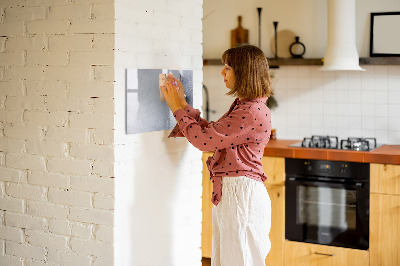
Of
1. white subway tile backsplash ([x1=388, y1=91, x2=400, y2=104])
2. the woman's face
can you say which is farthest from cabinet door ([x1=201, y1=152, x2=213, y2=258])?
the woman's face

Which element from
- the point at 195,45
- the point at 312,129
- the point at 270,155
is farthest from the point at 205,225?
the point at 195,45

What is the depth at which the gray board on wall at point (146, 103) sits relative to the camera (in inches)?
102

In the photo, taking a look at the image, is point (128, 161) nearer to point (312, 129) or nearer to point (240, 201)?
point (240, 201)

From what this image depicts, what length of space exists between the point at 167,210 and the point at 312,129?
2209 mm

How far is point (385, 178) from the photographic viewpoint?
392cm

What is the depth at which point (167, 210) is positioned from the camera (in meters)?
2.93

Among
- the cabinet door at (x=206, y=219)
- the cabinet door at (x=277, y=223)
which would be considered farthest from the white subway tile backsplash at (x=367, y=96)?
the cabinet door at (x=206, y=219)

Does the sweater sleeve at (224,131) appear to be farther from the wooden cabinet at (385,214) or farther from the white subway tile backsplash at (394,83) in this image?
the white subway tile backsplash at (394,83)

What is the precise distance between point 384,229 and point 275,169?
33.6 inches

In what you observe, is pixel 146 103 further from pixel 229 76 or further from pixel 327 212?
pixel 327 212

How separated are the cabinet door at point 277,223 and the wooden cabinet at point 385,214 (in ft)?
2.09

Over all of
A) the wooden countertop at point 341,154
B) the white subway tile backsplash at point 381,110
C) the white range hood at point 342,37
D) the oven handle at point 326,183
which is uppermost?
the white range hood at point 342,37

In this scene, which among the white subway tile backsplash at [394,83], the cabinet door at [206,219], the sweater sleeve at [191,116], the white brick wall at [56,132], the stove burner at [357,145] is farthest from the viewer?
the cabinet door at [206,219]

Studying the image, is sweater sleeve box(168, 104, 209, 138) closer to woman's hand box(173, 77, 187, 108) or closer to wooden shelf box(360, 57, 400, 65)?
woman's hand box(173, 77, 187, 108)
